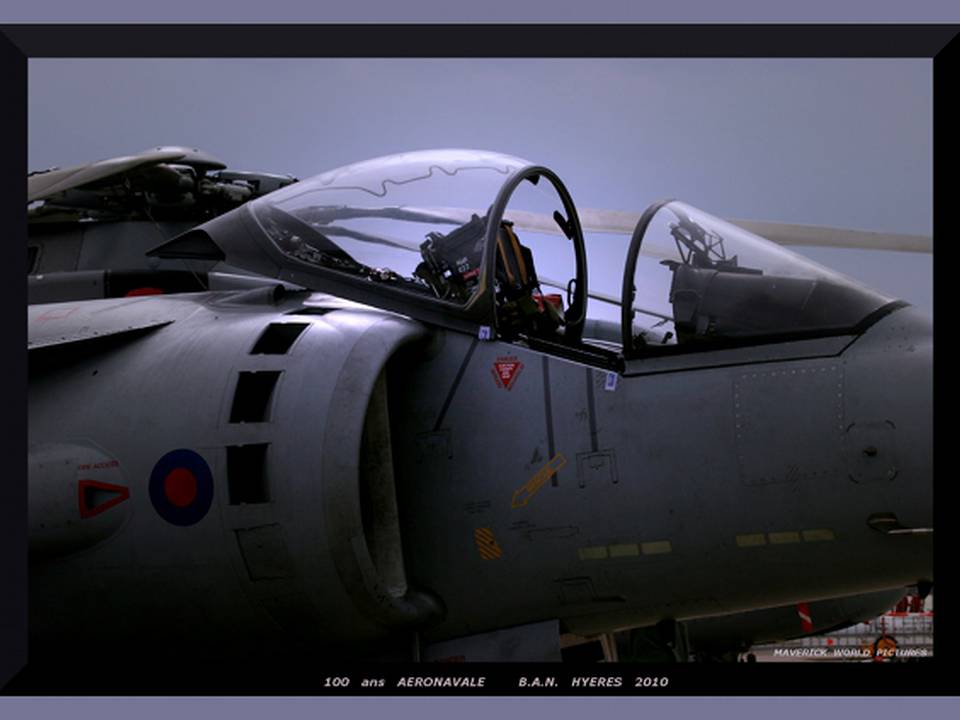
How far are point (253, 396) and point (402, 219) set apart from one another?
44.9 inches

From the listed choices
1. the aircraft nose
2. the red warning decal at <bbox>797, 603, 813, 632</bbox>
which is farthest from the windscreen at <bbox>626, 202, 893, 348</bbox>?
the red warning decal at <bbox>797, 603, 813, 632</bbox>

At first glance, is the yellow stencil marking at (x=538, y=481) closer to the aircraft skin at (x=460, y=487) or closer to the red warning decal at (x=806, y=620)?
the aircraft skin at (x=460, y=487)

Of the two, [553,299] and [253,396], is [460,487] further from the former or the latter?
[553,299]

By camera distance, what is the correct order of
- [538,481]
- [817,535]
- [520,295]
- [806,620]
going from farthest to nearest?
[806,620]
[520,295]
[538,481]
[817,535]

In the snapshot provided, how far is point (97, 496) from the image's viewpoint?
6.04m

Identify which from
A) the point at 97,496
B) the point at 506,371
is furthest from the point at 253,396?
the point at 506,371

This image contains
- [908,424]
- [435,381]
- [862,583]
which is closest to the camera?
[908,424]

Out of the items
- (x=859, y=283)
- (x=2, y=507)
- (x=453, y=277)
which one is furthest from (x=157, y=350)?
(x=859, y=283)

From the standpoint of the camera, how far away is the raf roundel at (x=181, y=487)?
5.85 m

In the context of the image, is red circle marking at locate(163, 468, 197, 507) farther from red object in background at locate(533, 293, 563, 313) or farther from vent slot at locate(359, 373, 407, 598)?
red object in background at locate(533, 293, 563, 313)

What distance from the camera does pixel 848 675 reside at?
550 centimetres

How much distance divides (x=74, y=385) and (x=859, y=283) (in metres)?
3.57

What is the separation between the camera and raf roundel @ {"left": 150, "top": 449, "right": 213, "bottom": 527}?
5848mm

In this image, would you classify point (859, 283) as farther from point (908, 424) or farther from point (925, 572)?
point (925, 572)
